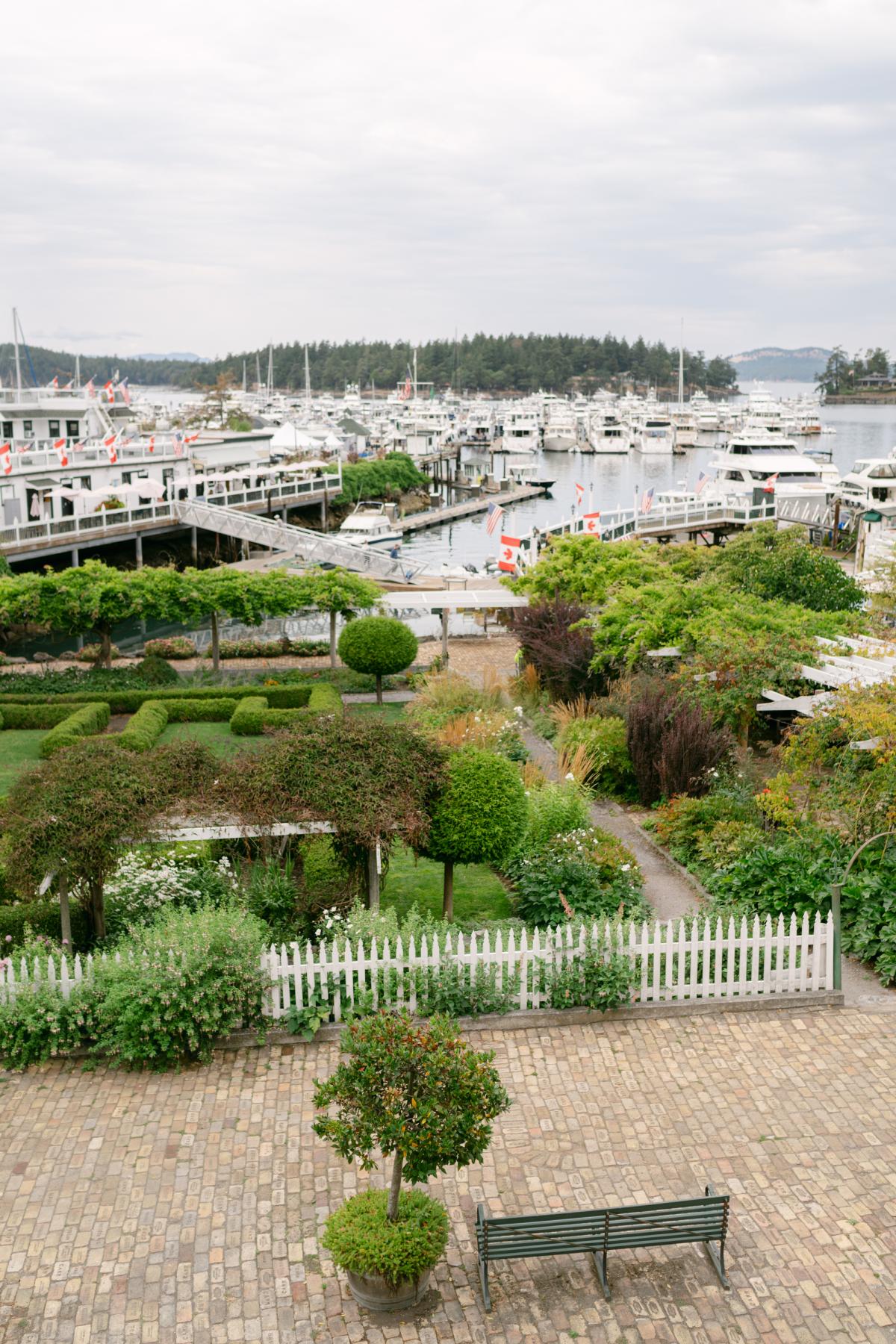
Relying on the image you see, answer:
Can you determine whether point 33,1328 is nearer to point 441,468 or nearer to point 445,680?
point 445,680

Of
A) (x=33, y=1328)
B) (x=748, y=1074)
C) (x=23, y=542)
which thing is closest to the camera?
(x=33, y=1328)

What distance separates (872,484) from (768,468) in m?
12.0

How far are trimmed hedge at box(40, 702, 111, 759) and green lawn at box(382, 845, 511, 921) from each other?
7.81 m

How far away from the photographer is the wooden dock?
7656 centimetres

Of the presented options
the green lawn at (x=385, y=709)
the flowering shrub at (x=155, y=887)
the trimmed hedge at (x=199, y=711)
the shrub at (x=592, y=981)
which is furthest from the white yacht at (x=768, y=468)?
the shrub at (x=592, y=981)

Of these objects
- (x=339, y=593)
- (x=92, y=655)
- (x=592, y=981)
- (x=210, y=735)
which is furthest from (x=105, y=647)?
(x=592, y=981)

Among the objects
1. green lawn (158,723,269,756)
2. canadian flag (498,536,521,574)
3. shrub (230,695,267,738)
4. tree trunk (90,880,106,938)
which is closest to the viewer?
tree trunk (90,880,106,938)

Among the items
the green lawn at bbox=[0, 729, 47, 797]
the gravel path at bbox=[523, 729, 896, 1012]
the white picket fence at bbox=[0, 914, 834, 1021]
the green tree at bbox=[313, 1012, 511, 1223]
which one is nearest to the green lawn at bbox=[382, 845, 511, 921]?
the gravel path at bbox=[523, 729, 896, 1012]

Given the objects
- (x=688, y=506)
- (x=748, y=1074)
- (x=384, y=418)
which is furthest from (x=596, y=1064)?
(x=384, y=418)

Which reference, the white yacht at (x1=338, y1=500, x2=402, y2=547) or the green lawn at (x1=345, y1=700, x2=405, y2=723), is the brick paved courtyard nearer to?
the green lawn at (x1=345, y1=700, x2=405, y2=723)

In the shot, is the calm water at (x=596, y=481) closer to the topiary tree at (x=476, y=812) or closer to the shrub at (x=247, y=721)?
the shrub at (x=247, y=721)

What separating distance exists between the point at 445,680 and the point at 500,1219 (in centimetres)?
1818

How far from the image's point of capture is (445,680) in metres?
25.9

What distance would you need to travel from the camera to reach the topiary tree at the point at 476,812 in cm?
1343
